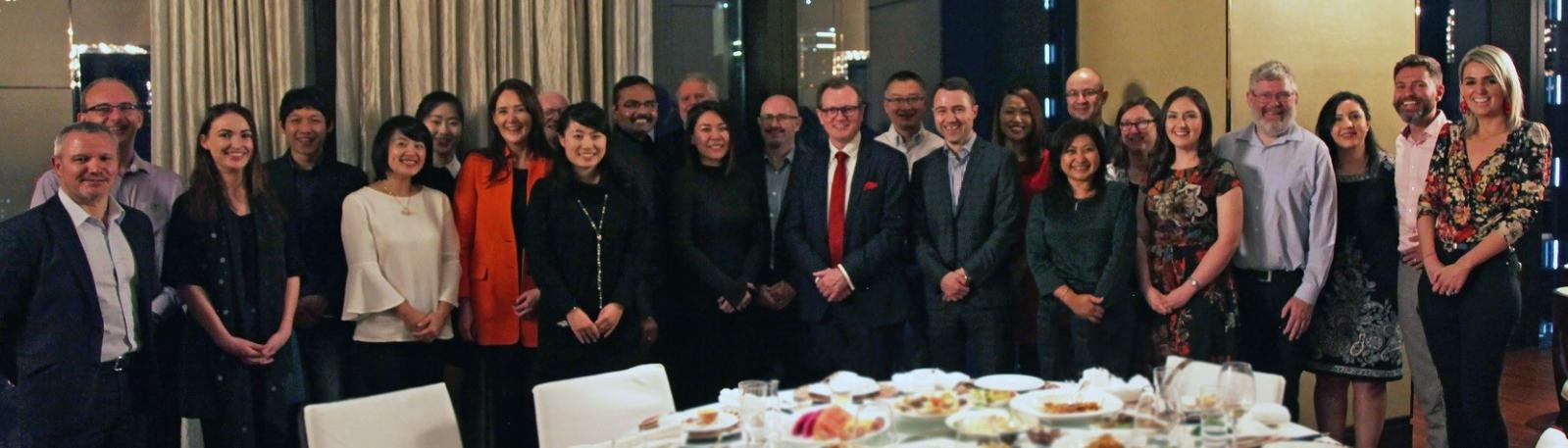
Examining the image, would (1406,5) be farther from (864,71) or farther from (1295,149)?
(864,71)

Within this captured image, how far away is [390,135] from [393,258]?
0.41m

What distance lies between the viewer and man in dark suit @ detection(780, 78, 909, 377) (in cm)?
485

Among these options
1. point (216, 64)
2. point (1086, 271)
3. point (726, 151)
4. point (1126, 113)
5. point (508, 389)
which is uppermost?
point (216, 64)

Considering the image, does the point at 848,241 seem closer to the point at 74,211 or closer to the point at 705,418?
the point at 705,418

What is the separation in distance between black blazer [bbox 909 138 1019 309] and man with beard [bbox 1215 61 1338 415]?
0.81 meters

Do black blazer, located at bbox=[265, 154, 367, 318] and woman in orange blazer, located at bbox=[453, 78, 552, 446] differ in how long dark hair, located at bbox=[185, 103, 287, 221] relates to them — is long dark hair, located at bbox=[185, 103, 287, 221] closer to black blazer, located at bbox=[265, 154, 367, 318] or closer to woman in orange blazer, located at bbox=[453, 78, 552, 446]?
black blazer, located at bbox=[265, 154, 367, 318]

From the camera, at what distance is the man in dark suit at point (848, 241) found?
15.9ft

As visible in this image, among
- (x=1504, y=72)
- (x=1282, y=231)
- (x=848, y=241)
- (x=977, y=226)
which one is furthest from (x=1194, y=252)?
(x=848, y=241)

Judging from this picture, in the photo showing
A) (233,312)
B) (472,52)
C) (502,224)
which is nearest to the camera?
(233,312)

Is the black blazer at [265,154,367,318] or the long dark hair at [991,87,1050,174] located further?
the long dark hair at [991,87,1050,174]

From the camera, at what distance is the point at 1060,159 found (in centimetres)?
462

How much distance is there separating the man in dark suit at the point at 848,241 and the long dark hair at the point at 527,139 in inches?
36.3

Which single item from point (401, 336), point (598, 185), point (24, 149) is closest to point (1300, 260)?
point (598, 185)

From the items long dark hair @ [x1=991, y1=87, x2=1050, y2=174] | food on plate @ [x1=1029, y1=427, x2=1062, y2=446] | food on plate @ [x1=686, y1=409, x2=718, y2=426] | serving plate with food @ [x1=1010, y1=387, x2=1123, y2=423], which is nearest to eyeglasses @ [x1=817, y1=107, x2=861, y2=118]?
long dark hair @ [x1=991, y1=87, x2=1050, y2=174]
